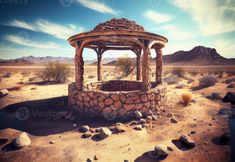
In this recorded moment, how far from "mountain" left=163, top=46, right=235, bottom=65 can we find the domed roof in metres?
72.7

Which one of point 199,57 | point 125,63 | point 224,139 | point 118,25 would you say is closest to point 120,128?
point 224,139

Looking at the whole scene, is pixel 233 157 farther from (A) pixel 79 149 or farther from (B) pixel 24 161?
(B) pixel 24 161

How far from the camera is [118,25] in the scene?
714cm

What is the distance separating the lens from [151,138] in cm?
519

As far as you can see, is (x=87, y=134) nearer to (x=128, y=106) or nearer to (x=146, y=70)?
(x=128, y=106)

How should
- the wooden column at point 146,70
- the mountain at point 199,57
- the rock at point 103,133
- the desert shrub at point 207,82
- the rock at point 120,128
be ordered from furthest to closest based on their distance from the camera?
1. the mountain at point 199,57
2. the desert shrub at point 207,82
3. the wooden column at point 146,70
4. the rock at point 120,128
5. the rock at point 103,133

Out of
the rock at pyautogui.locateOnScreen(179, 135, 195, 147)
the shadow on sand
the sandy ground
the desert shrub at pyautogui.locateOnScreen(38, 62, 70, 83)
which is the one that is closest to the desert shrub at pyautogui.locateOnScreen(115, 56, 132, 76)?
the desert shrub at pyautogui.locateOnScreen(38, 62, 70, 83)

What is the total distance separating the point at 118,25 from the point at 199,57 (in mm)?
81380

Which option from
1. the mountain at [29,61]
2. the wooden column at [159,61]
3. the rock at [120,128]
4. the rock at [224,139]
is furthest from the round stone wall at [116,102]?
the mountain at [29,61]

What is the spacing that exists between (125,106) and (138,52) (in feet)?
19.1

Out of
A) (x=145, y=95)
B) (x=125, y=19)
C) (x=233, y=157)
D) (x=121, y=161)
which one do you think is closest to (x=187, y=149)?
(x=233, y=157)

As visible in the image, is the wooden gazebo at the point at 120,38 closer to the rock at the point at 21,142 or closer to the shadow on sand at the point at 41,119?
the shadow on sand at the point at 41,119

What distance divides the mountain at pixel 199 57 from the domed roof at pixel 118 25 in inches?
2861

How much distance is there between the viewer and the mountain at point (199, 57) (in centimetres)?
7131
